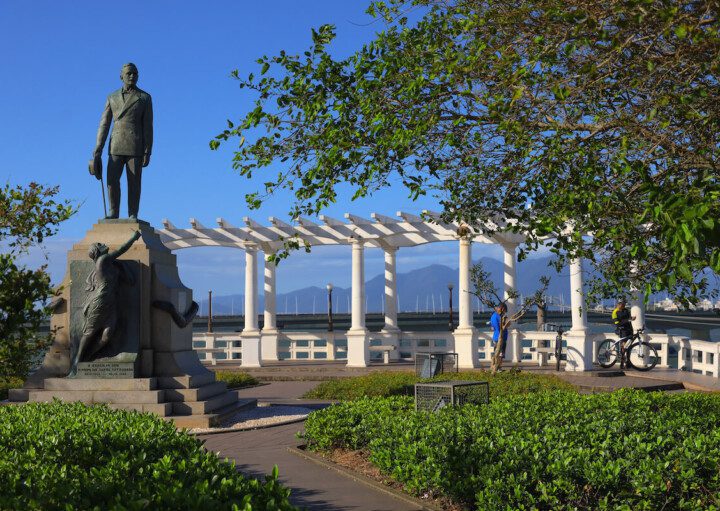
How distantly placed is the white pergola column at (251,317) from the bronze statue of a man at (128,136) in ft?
41.7

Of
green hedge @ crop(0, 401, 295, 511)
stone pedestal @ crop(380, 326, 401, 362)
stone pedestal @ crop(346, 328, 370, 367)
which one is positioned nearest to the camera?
green hedge @ crop(0, 401, 295, 511)

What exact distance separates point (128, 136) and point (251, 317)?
14001 mm

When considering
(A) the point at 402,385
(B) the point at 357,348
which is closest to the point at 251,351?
(B) the point at 357,348

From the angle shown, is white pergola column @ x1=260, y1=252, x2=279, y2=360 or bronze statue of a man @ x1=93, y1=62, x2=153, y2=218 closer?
bronze statue of a man @ x1=93, y1=62, x2=153, y2=218

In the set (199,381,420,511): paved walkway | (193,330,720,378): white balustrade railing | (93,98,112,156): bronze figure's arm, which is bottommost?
(199,381,420,511): paved walkway

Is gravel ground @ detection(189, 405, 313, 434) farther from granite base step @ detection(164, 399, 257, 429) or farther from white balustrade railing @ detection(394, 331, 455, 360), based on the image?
white balustrade railing @ detection(394, 331, 455, 360)

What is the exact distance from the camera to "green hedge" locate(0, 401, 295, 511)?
5.04 metres

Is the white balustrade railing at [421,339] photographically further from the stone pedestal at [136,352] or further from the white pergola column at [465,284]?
the stone pedestal at [136,352]

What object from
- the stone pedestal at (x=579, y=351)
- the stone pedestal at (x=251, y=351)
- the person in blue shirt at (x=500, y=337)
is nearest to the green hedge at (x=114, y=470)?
the person in blue shirt at (x=500, y=337)

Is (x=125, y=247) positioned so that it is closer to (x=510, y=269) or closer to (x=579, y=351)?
(x=579, y=351)

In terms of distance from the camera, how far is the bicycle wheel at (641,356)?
71.0 feet

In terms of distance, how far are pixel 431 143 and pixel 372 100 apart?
41.6 inches

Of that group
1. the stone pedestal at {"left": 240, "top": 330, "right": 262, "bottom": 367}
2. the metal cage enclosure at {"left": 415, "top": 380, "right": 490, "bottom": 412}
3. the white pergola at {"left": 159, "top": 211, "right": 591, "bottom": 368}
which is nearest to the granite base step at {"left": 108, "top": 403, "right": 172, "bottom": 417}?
the metal cage enclosure at {"left": 415, "top": 380, "right": 490, "bottom": 412}

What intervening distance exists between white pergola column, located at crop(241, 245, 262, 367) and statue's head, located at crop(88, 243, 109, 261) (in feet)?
45.6
